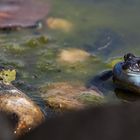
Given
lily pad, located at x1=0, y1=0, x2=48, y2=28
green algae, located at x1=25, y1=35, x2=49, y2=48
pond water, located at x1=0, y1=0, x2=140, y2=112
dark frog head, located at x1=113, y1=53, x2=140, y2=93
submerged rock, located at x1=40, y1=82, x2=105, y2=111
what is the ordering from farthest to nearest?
lily pad, located at x1=0, y1=0, x2=48, y2=28 < green algae, located at x1=25, y1=35, x2=49, y2=48 < pond water, located at x1=0, y1=0, x2=140, y2=112 < dark frog head, located at x1=113, y1=53, x2=140, y2=93 < submerged rock, located at x1=40, y1=82, x2=105, y2=111

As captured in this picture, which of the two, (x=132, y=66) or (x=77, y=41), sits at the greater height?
(x=132, y=66)

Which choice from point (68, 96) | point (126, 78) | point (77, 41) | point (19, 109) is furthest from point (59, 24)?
point (19, 109)

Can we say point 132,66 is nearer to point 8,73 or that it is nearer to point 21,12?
point 8,73

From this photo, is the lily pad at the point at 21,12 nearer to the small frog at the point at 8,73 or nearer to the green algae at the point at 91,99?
the small frog at the point at 8,73

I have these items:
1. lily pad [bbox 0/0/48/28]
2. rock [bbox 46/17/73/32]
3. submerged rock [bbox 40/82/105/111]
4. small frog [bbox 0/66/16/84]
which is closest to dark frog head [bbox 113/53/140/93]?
submerged rock [bbox 40/82/105/111]

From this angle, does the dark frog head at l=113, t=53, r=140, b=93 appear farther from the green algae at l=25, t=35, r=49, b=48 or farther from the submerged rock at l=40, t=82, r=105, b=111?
the green algae at l=25, t=35, r=49, b=48

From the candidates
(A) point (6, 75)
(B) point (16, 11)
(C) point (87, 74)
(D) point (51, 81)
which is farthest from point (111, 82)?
(B) point (16, 11)

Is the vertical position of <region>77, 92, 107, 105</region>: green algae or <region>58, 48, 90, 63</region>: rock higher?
<region>77, 92, 107, 105</region>: green algae
